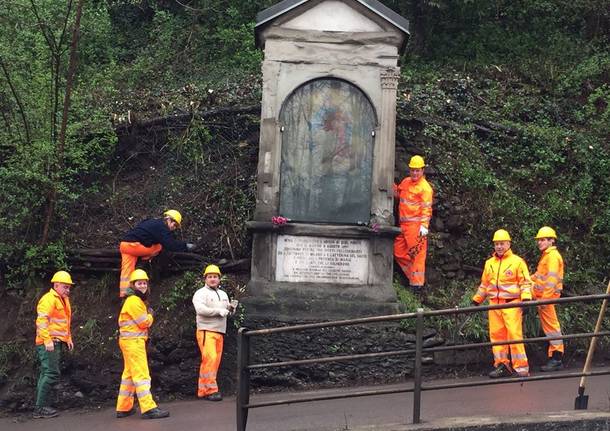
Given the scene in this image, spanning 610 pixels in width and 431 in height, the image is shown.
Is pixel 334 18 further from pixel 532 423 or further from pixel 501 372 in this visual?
pixel 532 423

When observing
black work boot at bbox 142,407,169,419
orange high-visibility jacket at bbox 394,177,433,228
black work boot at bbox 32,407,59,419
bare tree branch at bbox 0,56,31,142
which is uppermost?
bare tree branch at bbox 0,56,31,142

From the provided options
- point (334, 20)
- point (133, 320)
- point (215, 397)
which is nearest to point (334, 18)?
point (334, 20)

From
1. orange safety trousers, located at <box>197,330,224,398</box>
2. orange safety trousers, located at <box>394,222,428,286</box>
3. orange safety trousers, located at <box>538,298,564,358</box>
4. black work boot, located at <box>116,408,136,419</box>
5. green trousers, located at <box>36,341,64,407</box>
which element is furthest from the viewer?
orange safety trousers, located at <box>394,222,428,286</box>

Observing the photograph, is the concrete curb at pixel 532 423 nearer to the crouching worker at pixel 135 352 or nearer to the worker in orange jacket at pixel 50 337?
the crouching worker at pixel 135 352

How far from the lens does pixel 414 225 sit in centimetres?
1241

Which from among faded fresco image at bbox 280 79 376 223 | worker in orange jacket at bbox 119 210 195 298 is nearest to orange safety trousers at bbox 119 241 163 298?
worker in orange jacket at bbox 119 210 195 298

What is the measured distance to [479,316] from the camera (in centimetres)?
1168

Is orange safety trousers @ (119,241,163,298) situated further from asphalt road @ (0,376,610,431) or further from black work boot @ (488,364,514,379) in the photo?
black work boot @ (488,364,514,379)

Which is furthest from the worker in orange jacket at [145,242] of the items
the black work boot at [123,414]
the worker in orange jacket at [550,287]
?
the worker in orange jacket at [550,287]

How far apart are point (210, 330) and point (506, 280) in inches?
137

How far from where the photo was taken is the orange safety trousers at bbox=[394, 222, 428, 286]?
40.5ft

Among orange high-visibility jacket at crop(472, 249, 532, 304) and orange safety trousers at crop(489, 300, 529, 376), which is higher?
orange high-visibility jacket at crop(472, 249, 532, 304)

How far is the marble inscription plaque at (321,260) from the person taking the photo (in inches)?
463

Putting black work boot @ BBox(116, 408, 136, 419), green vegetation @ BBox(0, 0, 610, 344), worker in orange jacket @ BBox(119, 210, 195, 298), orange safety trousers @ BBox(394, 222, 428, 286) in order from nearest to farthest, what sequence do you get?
black work boot @ BBox(116, 408, 136, 419), worker in orange jacket @ BBox(119, 210, 195, 298), orange safety trousers @ BBox(394, 222, 428, 286), green vegetation @ BBox(0, 0, 610, 344)
